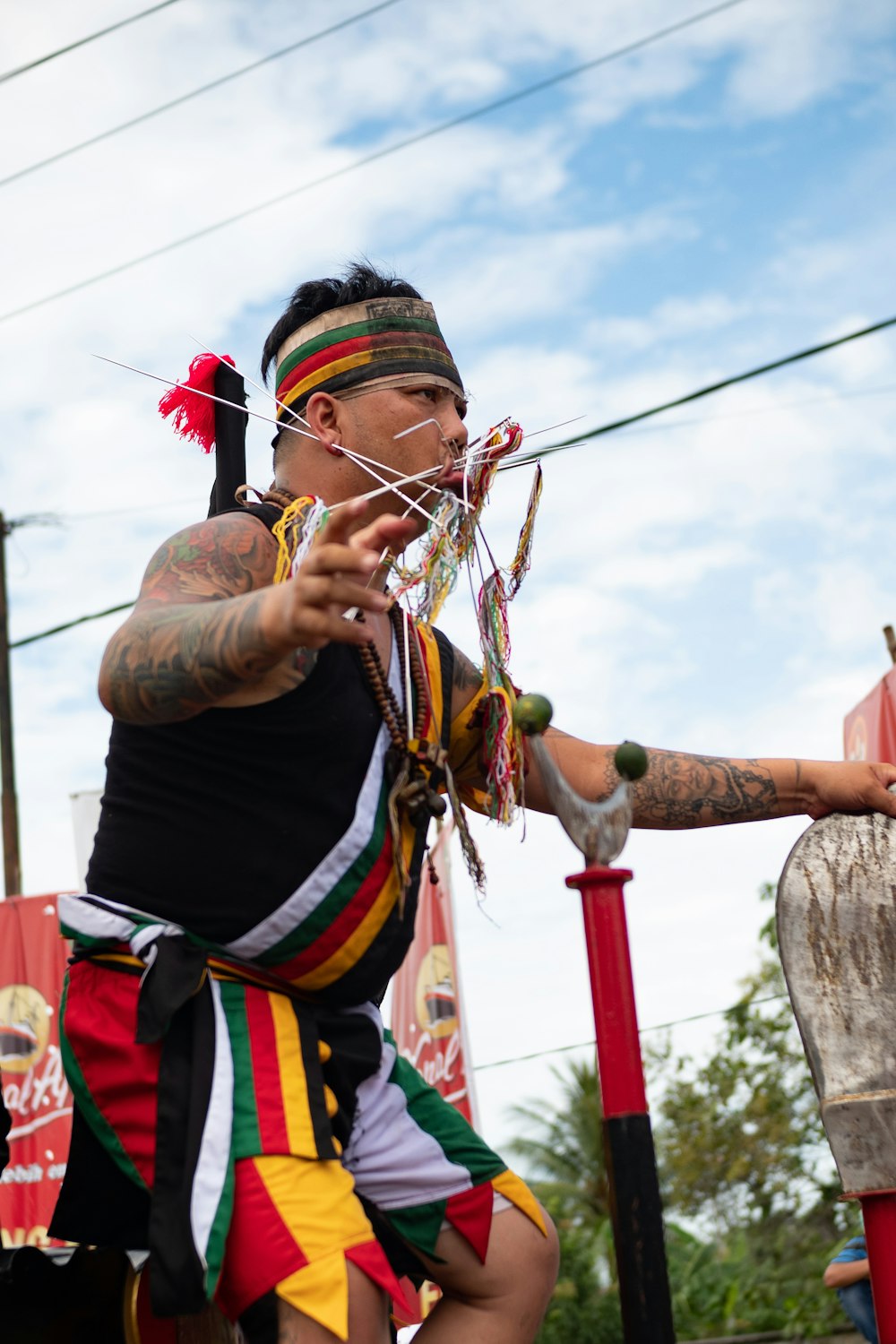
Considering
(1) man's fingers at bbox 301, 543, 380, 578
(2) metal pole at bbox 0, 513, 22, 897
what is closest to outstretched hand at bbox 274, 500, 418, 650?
(1) man's fingers at bbox 301, 543, 380, 578

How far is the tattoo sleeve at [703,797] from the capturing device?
8.50ft

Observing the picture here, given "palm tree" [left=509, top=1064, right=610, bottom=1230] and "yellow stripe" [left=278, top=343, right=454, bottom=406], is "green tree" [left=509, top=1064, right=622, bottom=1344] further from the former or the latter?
"yellow stripe" [left=278, top=343, right=454, bottom=406]

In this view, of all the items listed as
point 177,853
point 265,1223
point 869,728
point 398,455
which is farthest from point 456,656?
point 869,728

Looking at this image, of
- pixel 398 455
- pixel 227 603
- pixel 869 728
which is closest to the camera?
pixel 227 603

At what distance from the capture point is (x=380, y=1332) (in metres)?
1.99

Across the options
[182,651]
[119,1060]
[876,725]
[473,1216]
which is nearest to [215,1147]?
[119,1060]

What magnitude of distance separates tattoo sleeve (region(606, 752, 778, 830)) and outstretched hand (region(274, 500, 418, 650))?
99 cm

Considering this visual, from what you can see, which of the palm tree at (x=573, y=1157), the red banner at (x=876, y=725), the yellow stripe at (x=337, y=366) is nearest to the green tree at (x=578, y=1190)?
the palm tree at (x=573, y=1157)

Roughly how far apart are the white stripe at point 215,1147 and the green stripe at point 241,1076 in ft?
0.04

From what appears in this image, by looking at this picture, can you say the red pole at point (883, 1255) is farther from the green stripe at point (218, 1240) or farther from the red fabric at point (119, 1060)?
the red fabric at point (119, 1060)

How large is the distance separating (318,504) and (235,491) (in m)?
Answer: 0.35

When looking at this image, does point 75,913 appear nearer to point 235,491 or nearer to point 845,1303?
point 235,491

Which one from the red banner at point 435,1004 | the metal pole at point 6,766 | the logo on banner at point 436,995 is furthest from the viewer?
the metal pole at point 6,766

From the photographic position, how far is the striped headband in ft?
8.35
